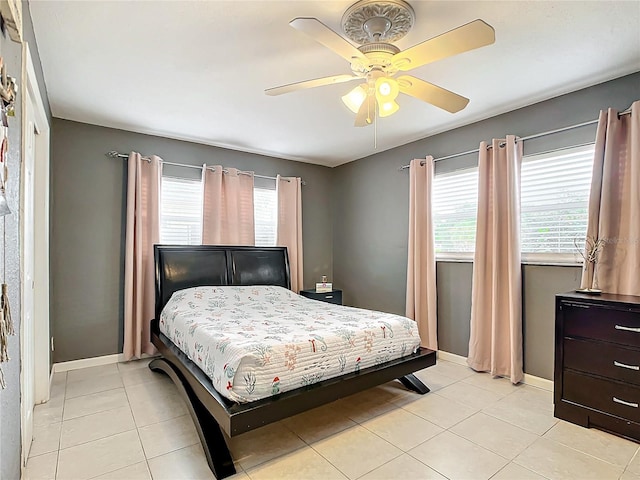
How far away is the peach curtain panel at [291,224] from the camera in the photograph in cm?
481

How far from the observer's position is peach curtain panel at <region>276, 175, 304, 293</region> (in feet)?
15.8

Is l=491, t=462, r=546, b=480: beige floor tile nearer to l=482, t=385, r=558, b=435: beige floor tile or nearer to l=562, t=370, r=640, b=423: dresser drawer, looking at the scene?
l=482, t=385, r=558, b=435: beige floor tile

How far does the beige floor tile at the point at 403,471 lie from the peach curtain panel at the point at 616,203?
1885 millimetres

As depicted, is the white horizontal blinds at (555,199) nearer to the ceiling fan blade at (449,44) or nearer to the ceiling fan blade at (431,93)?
the ceiling fan blade at (431,93)

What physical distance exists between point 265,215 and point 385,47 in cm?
312

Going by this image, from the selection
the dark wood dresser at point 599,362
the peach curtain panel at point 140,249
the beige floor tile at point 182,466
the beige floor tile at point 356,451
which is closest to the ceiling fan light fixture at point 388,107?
the dark wood dresser at point 599,362

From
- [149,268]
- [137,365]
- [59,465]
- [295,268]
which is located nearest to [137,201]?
[149,268]

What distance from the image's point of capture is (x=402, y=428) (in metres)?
2.40

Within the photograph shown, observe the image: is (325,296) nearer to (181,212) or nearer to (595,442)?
(181,212)

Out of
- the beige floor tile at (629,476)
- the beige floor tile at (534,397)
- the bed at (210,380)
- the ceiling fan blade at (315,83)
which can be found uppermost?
the ceiling fan blade at (315,83)

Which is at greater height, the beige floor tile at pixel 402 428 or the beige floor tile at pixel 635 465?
the beige floor tile at pixel 635 465

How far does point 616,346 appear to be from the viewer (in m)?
2.30

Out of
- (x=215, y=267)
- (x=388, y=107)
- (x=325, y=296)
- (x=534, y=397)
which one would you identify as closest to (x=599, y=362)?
(x=534, y=397)

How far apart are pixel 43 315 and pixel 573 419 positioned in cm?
401
